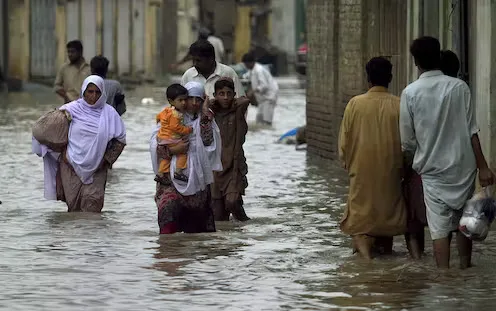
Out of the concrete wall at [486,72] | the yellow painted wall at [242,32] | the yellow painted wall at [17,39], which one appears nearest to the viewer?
the concrete wall at [486,72]

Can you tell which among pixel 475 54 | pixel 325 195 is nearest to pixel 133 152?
pixel 325 195

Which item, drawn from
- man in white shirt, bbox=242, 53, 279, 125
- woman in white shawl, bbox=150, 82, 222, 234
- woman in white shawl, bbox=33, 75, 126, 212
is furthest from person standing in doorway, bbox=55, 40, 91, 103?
man in white shirt, bbox=242, 53, 279, 125

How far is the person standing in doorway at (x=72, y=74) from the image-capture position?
17719mm

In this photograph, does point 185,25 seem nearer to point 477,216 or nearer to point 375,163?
point 375,163

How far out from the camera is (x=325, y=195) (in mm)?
14797

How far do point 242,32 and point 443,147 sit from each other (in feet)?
154

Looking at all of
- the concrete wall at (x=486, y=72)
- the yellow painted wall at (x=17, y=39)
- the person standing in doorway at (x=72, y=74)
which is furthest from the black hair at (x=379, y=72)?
the yellow painted wall at (x=17, y=39)

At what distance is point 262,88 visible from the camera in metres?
25.0

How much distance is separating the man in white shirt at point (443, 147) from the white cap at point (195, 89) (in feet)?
7.14

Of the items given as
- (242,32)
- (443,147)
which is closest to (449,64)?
(443,147)

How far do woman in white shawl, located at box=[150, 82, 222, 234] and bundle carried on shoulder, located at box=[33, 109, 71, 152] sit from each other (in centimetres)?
171

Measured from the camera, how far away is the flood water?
28.7ft

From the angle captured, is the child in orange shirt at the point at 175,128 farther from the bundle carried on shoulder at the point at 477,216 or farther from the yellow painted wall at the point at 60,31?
the yellow painted wall at the point at 60,31

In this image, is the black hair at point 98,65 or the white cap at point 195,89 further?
the black hair at point 98,65
